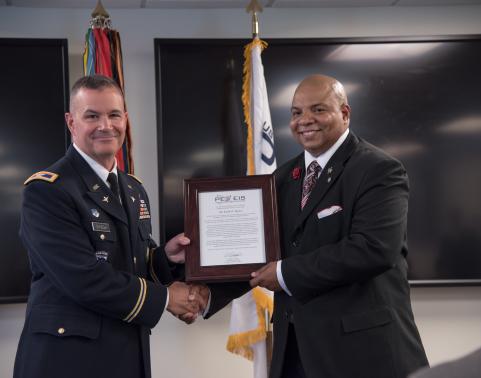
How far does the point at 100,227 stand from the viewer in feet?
7.53

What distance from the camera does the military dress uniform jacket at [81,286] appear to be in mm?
2172

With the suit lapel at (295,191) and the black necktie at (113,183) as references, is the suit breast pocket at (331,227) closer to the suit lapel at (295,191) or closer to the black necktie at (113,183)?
the suit lapel at (295,191)

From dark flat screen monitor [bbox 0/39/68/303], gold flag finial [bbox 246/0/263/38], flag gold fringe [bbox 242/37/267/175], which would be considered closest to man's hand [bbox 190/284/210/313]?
flag gold fringe [bbox 242/37/267/175]

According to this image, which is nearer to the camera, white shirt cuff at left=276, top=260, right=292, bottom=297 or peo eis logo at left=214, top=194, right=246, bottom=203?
white shirt cuff at left=276, top=260, right=292, bottom=297

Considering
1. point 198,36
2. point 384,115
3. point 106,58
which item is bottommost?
point 384,115

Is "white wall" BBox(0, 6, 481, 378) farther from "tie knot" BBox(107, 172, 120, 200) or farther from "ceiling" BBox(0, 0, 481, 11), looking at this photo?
"tie knot" BBox(107, 172, 120, 200)

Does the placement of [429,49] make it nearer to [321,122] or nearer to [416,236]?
[416,236]

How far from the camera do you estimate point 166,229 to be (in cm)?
406

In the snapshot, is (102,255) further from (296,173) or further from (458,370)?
(458,370)

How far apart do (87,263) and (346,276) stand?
0.92m

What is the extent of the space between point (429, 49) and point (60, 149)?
255 centimetres

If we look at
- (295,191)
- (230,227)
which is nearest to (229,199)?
(230,227)

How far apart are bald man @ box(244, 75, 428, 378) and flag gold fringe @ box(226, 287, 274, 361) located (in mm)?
1307

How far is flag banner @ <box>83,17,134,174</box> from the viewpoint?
3.89m
